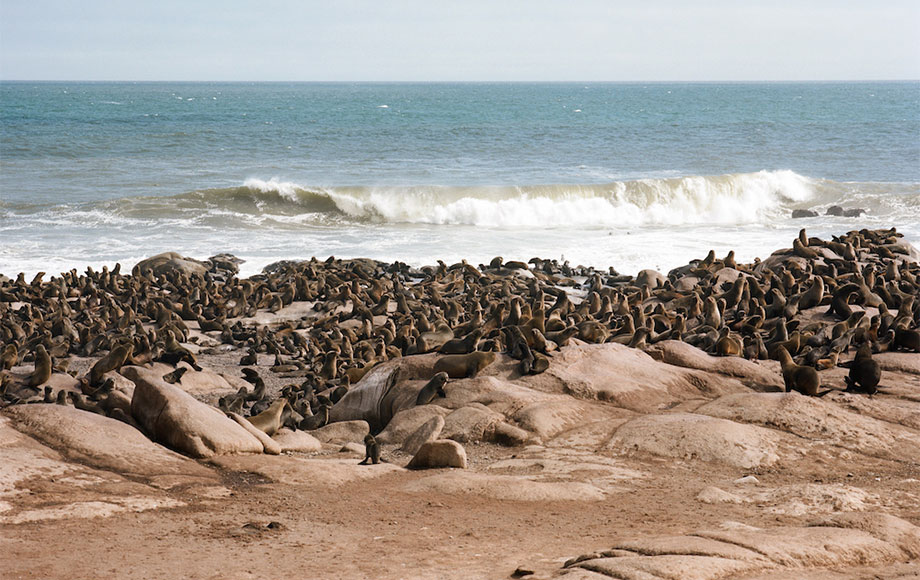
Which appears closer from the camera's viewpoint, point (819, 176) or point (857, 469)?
point (857, 469)

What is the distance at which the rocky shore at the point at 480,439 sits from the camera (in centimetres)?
590

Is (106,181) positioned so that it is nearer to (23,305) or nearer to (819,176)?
(23,305)

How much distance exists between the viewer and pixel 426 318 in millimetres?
14938

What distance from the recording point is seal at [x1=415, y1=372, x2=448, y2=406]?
10.6 metres

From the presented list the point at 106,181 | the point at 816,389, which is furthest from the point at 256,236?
the point at 816,389

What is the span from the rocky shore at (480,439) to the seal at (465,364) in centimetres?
2

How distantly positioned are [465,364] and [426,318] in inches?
155

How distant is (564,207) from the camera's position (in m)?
35.5

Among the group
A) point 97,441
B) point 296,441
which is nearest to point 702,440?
point 296,441

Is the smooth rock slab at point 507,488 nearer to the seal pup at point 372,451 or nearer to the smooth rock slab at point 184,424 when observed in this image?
the seal pup at point 372,451

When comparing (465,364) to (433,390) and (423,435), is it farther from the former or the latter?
(423,435)

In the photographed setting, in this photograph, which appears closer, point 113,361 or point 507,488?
point 507,488

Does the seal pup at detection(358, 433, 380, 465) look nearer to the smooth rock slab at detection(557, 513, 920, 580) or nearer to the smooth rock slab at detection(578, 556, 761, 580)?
the smooth rock slab at detection(557, 513, 920, 580)

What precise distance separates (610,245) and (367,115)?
64.4 meters
